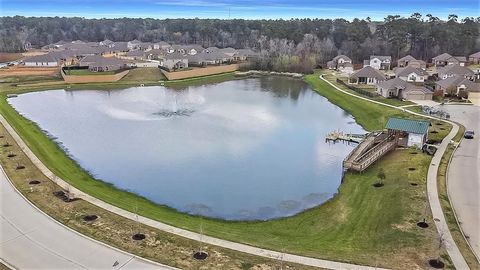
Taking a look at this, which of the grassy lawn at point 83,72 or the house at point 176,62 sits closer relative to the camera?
the grassy lawn at point 83,72

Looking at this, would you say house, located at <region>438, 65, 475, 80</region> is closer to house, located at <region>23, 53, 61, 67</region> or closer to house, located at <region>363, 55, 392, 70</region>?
house, located at <region>363, 55, 392, 70</region>

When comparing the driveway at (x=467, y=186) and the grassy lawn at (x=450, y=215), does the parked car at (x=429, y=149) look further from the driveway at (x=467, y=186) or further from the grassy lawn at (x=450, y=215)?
the driveway at (x=467, y=186)

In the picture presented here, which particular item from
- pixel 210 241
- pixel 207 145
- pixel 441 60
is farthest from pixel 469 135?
pixel 441 60

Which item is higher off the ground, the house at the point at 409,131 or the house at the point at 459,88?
the house at the point at 459,88

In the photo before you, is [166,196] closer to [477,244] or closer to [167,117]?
[477,244]

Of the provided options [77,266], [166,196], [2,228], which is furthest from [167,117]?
[77,266]

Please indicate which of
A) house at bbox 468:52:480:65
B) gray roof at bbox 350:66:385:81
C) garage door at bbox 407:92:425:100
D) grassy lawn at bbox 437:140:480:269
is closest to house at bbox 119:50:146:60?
gray roof at bbox 350:66:385:81

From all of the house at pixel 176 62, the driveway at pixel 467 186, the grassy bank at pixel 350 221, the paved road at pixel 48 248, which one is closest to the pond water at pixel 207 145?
the grassy bank at pixel 350 221
